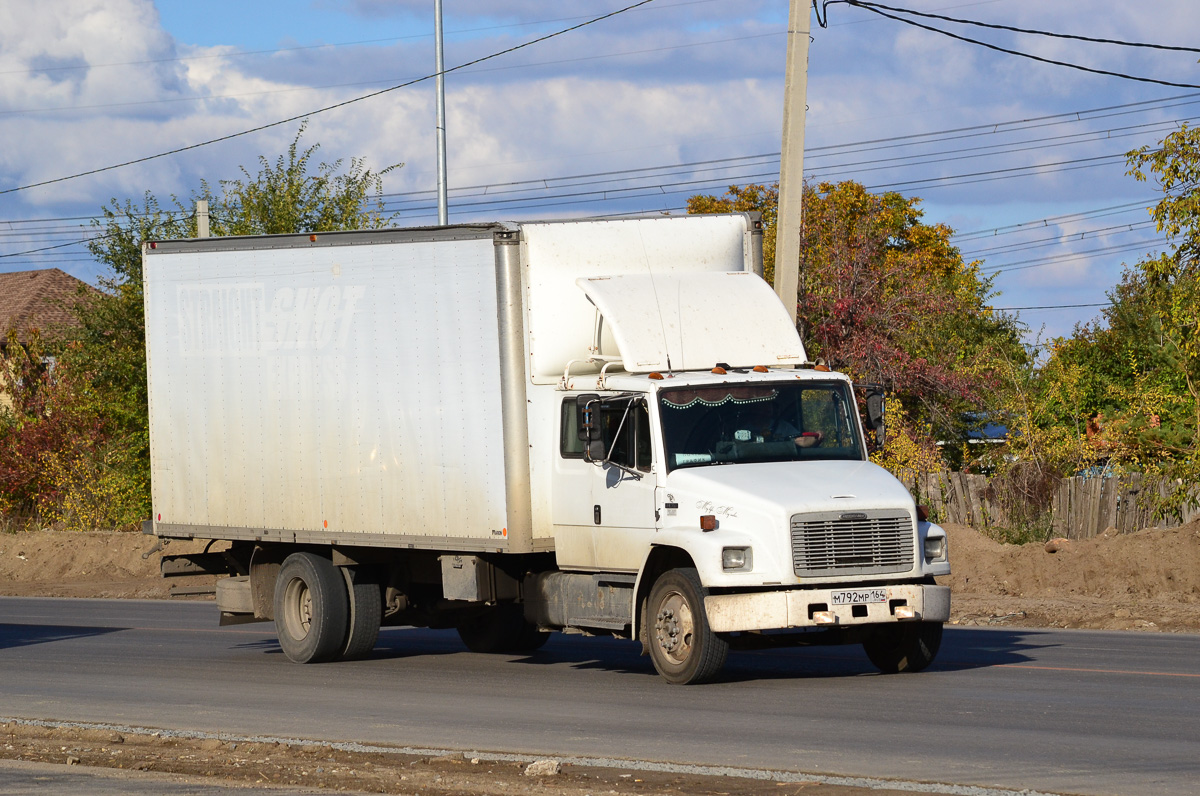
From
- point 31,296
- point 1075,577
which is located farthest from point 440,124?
point 31,296

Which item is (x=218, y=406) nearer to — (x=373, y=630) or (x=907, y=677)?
(x=373, y=630)

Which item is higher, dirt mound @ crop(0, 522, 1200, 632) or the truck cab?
the truck cab

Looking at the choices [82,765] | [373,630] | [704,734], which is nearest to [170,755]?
[82,765]

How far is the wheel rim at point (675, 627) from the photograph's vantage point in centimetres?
1263

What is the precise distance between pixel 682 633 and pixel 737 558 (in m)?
0.82

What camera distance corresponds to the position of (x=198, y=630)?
20.4 meters

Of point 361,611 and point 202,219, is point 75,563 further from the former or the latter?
point 361,611

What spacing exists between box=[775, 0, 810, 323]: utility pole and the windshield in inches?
244

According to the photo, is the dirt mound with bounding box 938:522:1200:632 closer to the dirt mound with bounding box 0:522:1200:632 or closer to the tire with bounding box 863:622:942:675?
the dirt mound with bounding box 0:522:1200:632

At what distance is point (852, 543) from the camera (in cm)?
1243

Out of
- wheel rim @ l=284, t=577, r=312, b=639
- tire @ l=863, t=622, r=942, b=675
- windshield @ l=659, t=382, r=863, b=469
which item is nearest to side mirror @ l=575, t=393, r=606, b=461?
windshield @ l=659, t=382, r=863, b=469

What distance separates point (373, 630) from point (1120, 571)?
11124mm

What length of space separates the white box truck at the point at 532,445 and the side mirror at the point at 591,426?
3cm

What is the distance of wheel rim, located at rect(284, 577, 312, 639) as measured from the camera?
628 inches
